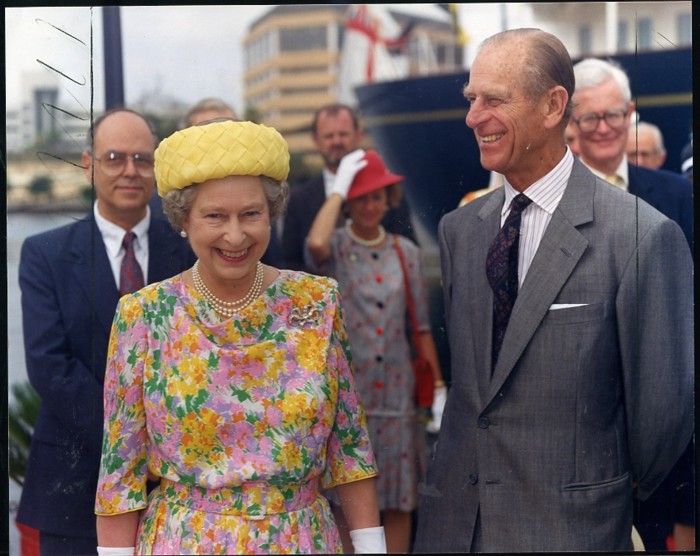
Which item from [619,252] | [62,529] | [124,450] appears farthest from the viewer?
[62,529]

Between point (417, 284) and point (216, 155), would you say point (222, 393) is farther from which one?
point (417, 284)

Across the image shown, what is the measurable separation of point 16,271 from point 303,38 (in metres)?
1.30

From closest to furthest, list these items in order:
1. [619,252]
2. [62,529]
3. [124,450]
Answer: [124,450] → [619,252] → [62,529]

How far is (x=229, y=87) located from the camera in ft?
12.6

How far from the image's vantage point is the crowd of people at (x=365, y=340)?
3041mm

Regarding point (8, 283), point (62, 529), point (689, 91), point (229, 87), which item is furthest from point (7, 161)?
point (689, 91)

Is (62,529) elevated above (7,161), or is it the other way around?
(7,161)

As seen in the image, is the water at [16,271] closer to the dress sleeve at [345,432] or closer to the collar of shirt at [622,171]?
the dress sleeve at [345,432]

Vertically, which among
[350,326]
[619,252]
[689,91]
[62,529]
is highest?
[689,91]

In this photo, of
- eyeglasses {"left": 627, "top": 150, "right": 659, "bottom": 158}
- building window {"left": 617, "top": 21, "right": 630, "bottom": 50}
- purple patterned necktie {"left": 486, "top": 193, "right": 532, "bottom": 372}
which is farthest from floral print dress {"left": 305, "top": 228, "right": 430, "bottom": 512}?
building window {"left": 617, "top": 21, "right": 630, "bottom": 50}

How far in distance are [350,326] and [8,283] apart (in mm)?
1203

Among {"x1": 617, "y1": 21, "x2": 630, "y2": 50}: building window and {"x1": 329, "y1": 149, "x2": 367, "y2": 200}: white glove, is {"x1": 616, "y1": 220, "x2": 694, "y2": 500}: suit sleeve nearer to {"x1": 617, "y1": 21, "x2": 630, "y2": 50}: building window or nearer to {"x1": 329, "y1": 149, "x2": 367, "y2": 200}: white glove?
{"x1": 617, "y1": 21, "x2": 630, "y2": 50}: building window

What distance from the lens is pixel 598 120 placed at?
3916 mm

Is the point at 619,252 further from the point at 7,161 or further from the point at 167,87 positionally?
the point at 7,161
